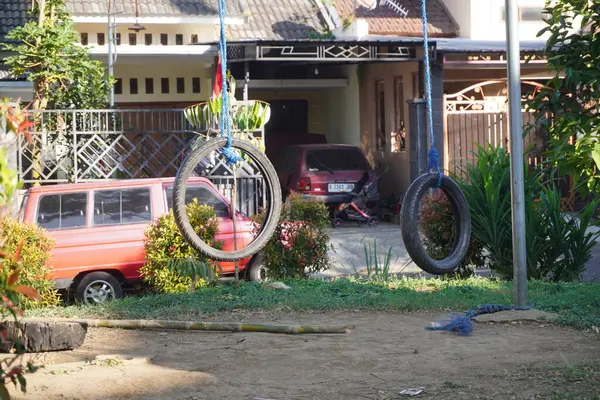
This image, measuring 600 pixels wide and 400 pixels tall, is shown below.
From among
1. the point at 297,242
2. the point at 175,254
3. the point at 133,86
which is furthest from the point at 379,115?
the point at 175,254

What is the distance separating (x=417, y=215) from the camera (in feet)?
33.1

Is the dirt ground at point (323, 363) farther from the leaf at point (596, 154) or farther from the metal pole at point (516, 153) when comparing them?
the leaf at point (596, 154)

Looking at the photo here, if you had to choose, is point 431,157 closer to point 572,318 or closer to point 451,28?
point 572,318

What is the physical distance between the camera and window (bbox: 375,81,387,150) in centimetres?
2364

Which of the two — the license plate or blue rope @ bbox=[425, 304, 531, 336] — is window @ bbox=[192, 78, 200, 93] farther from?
blue rope @ bbox=[425, 304, 531, 336]

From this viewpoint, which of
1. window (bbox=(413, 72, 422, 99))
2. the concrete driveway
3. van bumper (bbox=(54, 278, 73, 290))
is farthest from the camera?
window (bbox=(413, 72, 422, 99))

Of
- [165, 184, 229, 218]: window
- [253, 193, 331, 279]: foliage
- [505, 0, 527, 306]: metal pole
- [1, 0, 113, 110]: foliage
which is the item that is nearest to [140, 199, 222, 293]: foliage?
[253, 193, 331, 279]: foliage

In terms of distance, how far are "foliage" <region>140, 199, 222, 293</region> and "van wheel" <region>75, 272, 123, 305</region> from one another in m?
0.54

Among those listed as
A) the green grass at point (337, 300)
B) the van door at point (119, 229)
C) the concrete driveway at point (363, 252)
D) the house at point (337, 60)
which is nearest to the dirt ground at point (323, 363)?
the green grass at point (337, 300)

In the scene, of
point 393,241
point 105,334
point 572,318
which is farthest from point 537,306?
point 393,241

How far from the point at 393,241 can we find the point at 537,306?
25.6 ft

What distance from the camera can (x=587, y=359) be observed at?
7680mm

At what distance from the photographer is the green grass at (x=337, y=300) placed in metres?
9.91

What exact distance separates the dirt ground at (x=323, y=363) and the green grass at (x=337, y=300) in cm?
59
